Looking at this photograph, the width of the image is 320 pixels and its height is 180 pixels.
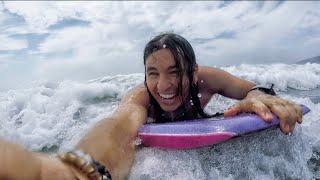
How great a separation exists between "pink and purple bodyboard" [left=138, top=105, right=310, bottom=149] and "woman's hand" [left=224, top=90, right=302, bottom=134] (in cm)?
4

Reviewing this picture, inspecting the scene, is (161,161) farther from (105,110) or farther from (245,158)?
(105,110)

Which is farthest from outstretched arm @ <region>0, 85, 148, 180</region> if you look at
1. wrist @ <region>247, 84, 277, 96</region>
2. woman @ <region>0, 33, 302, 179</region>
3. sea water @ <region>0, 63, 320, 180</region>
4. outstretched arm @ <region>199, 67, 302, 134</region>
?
wrist @ <region>247, 84, 277, 96</region>

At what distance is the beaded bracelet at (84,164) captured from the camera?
4.40ft

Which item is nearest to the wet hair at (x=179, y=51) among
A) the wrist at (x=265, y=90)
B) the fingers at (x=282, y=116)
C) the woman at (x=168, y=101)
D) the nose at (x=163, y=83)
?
the woman at (x=168, y=101)

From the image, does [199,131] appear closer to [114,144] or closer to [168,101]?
[168,101]

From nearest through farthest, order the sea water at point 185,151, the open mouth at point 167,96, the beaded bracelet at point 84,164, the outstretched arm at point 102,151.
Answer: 1. the outstretched arm at point 102,151
2. the beaded bracelet at point 84,164
3. the sea water at point 185,151
4. the open mouth at point 167,96

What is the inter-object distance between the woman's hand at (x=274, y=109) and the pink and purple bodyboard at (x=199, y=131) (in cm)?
4

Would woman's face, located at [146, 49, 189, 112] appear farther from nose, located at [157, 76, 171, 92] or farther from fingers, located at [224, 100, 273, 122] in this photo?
fingers, located at [224, 100, 273, 122]

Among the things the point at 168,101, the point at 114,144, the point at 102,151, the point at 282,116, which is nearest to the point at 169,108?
the point at 168,101

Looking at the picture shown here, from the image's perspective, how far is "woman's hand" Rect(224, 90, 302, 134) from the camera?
2697mm

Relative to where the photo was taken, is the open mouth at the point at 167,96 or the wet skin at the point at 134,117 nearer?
the wet skin at the point at 134,117

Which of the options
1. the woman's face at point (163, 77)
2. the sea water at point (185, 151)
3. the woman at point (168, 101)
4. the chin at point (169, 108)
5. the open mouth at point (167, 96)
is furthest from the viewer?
the chin at point (169, 108)

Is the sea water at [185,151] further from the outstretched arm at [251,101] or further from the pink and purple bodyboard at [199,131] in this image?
the outstretched arm at [251,101]

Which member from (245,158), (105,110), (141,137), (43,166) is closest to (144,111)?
(141,137)
